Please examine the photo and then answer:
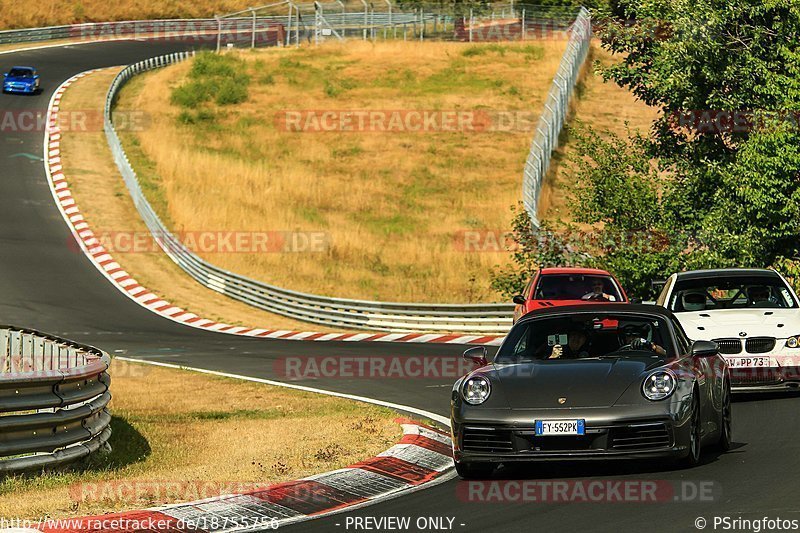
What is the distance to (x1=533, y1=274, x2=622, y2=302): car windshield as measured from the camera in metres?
22.2

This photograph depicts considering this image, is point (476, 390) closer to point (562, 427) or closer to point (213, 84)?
point (562, 427)

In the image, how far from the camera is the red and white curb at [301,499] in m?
8.72

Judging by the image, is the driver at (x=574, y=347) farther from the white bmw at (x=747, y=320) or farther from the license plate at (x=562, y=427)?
the white bmw at (x=747, y=320)

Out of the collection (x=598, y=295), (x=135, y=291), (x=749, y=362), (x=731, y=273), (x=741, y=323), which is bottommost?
(x=135, y=291)

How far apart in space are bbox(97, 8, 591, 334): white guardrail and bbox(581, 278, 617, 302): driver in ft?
27.7

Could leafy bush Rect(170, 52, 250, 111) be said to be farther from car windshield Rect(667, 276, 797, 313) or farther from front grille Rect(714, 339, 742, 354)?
front grille Rect(714, 339, 742, 354)

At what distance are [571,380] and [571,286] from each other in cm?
1221

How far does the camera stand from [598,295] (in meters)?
21.0

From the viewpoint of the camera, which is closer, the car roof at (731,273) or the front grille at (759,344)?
the front grille at (759,344)

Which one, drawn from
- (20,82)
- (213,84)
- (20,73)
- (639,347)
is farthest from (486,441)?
(213,84)

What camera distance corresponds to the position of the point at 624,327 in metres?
11.7

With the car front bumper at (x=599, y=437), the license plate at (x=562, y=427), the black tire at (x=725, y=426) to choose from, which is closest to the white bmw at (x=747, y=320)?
the black tire at (x=725, y=426)

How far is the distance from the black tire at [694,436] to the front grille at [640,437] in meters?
0.35

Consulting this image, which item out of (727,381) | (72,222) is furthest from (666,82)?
(72,222)
